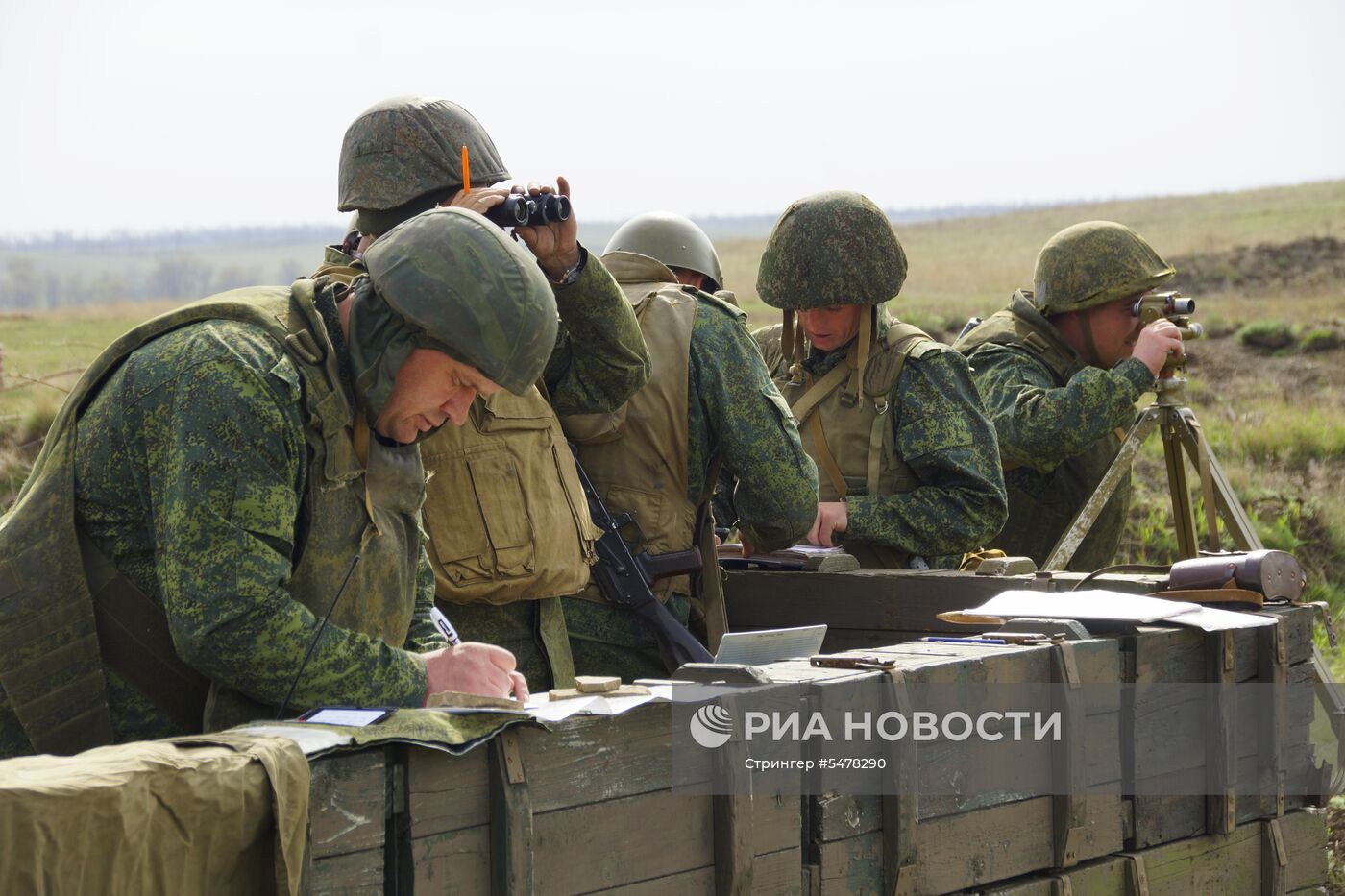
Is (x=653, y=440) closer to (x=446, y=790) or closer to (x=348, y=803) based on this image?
(x=446, y=790)

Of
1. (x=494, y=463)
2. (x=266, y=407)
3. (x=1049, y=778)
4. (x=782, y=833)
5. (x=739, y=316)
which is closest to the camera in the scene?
(x=266, y=407)

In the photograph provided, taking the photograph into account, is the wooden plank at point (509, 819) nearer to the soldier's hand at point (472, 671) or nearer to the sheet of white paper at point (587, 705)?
the sheet of white paper at point (587, 705)

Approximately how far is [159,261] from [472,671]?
10556 centimetres

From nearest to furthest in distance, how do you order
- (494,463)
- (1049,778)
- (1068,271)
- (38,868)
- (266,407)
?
(38,868)
(266,407)
(1049,778)
(494,463)
(1068,271)

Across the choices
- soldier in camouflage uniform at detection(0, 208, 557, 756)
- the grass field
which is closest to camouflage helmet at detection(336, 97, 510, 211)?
soldier in camouflage uniform at detection(0, 208, 557, 756)

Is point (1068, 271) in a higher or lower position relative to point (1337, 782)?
higher

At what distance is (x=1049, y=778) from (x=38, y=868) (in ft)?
8.00

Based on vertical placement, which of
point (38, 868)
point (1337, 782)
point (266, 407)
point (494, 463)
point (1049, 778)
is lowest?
point (1337, 782)

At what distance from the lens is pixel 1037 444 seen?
6.62 meters

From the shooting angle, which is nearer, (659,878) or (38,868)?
(38,868)

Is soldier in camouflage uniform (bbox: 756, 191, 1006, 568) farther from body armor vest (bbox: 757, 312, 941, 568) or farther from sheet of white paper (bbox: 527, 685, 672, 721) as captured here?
sheet of white paper (bbox: 527, 685, 672, 721)

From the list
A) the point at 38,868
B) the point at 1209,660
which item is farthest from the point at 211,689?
the point at 1209,660

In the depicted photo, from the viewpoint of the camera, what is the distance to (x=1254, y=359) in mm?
17078

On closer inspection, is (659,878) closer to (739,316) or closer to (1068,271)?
(739,316)
